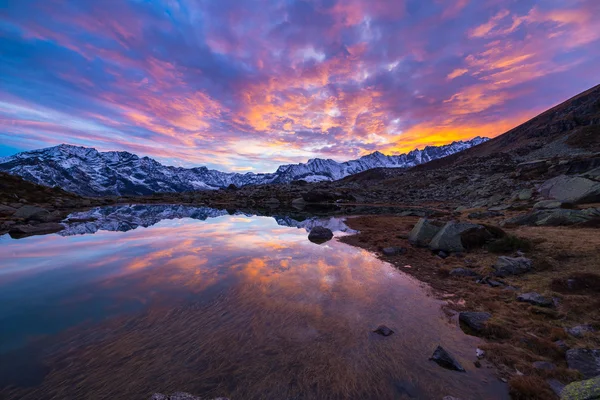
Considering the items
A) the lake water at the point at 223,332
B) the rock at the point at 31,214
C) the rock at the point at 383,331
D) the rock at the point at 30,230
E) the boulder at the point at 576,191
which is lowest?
the rock at the point at 383,331

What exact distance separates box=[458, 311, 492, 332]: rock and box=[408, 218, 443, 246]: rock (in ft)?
41.3

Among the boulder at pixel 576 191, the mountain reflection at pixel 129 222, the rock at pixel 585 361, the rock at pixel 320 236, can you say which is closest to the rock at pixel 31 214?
the mountain reflection at pixel 129 222

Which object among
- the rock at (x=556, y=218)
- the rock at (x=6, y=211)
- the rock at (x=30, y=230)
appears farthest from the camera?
the rock at (x=6, y=211)

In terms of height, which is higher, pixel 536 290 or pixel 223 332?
pixel 223 332

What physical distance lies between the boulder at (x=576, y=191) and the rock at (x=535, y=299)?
1043 inches

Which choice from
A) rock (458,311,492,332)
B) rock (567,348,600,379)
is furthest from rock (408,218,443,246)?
rock (567,348,600,379)

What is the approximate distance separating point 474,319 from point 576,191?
3246cm

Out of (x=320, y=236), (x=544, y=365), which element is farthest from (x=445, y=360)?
(x=320, y=236)

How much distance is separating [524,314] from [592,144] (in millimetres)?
127331

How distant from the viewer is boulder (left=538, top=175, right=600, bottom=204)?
27.2m

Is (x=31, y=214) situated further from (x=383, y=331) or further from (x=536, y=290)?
(x=536, y=290)

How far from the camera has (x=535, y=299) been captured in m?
11.2

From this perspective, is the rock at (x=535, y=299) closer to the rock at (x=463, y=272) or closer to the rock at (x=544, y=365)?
the rock at (x=463, y=272)

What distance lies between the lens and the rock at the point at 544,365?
7457mm
